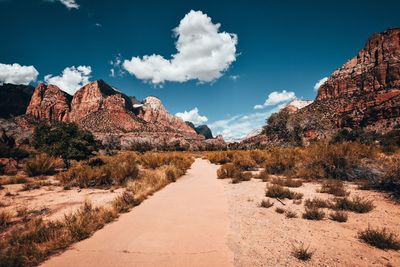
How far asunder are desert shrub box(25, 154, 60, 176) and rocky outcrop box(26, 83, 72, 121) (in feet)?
531

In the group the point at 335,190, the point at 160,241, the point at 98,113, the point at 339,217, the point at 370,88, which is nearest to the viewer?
the point at 160,241

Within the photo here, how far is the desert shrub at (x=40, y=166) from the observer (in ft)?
49.4

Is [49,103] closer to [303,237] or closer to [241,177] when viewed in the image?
[241,177]

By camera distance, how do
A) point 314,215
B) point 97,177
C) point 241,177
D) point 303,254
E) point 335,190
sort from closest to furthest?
point 303,254 → point 314,215 → point 335,190 → point 97,177 → point 241,177

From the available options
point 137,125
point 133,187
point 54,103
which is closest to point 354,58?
point 137,125

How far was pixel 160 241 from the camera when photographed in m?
4.86

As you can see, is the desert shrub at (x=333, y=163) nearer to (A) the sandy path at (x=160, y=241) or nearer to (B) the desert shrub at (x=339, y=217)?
(B) the desert shrub at (x=339, y=217)

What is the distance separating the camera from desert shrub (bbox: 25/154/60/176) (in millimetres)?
15055

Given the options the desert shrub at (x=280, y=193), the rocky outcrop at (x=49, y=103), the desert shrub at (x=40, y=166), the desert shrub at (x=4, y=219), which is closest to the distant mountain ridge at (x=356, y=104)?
the desert shrub at (x=280, y=193)

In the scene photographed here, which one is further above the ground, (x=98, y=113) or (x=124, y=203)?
(x=98, y=113)

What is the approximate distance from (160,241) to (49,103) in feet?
631

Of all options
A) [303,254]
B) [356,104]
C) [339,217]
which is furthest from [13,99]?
[303,254]

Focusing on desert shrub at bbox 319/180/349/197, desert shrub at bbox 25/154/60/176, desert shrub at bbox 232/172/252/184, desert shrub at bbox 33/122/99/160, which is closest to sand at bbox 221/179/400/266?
desert shrub at bbox 319/180/349/197

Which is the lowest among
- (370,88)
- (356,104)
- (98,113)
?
(356,104)
